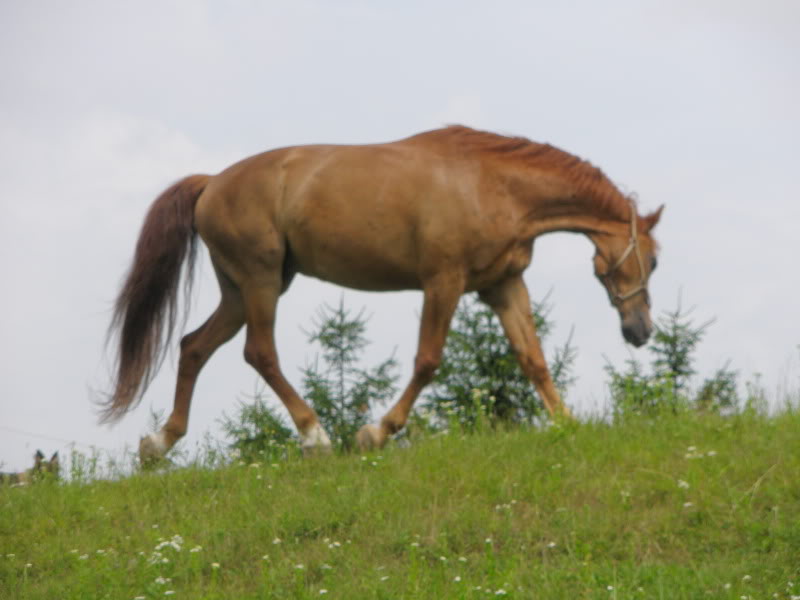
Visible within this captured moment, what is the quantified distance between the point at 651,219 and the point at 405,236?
2.00 m

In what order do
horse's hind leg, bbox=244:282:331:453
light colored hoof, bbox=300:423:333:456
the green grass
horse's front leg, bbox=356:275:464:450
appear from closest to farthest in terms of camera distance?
the green grass < horse's front leg, bbox=356:275:464:450 < light colored hoof, bbox=300:423:333:456 < horse's hind leg, bbox=244:282:331:453

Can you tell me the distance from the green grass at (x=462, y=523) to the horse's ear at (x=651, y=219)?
5.62ft

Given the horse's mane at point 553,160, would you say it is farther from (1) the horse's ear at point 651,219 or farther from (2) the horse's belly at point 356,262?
(2) the horse's belly at point 356,262

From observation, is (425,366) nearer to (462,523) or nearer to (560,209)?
(560,209)

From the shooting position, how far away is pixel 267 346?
32.3ft

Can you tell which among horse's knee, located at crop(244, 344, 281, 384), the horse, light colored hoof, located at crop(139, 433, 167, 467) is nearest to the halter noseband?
horse's knee, located at crop(244, 344, 281, 384)

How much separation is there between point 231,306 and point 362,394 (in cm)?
280

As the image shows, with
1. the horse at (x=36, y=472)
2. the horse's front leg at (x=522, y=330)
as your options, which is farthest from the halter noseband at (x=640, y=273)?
the horse at (x=36, y=472)

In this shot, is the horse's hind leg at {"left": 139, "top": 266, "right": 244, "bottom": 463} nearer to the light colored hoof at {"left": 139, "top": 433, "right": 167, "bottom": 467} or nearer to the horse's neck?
the light colored hoof at {"left": 139, "top": 433, "right": 167, "bottom": 467}

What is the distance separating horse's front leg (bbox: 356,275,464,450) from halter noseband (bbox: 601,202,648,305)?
1283 mm

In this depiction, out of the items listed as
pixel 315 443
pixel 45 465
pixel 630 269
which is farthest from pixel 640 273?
pixel 45 465

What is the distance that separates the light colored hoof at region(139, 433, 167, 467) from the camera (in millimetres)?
10211

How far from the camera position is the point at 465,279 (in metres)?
9.42

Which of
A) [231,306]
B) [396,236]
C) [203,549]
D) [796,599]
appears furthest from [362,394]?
[796,599]
